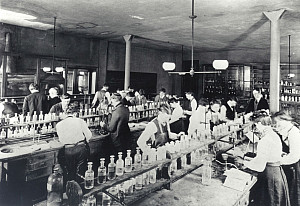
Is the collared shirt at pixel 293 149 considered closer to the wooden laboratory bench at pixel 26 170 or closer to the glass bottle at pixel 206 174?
the glass bottle at pixel 206 174

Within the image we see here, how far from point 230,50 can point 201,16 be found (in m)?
7.20

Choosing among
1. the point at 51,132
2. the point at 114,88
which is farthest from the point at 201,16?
the point at 114,88

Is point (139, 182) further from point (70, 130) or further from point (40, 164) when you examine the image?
point (40, 164)

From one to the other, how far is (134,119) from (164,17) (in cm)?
299

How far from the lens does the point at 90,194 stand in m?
2.16

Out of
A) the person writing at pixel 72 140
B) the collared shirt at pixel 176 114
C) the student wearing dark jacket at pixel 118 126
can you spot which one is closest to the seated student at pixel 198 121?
the student wearing dark jacket at pixel 118 126

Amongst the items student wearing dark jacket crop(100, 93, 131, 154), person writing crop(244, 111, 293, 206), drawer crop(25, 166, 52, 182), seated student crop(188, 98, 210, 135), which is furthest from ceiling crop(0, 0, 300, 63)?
drawer crop(25, 166, 52, 182)

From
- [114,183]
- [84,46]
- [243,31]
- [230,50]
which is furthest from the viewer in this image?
[230,50]

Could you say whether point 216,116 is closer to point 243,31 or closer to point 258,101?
point 258,101

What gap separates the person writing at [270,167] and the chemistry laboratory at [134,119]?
1 centimetres

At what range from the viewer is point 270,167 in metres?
3.31

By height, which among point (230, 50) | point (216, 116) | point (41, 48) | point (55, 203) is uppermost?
point (230, 50)

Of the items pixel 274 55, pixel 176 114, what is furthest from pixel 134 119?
pixel 274 55

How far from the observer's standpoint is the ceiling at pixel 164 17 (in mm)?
5031
